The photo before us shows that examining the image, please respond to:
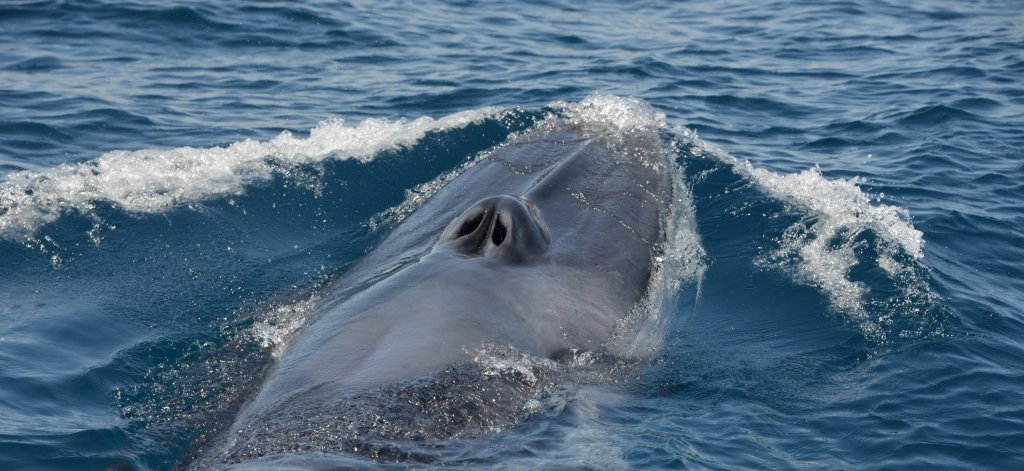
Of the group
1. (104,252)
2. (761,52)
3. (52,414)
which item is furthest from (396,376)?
(761,52)

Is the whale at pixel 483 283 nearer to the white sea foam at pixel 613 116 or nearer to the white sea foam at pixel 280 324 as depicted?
the white sea foam at pixel 280 324

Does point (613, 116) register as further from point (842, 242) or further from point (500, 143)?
point (842, 242)

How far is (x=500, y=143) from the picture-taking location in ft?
70.1

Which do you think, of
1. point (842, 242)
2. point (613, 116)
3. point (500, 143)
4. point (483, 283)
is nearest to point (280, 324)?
point (483, 283)

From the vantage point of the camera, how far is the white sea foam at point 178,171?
17.8 metres

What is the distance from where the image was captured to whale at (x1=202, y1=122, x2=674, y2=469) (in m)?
10.4

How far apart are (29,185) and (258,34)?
13.8 m

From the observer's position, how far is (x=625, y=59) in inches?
1207

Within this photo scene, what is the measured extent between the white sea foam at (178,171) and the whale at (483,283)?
4.65m

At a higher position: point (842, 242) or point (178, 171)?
point (178, 171)

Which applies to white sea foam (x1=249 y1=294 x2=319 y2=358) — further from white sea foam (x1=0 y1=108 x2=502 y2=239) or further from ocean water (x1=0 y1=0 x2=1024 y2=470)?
white sea foam (x1=0 y1=108 x2=502 y2=239)

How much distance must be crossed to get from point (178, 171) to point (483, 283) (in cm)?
985

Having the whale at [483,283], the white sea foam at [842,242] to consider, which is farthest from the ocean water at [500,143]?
the whale at [483,283]

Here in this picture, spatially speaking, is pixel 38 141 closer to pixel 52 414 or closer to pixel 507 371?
pixel 52 414
